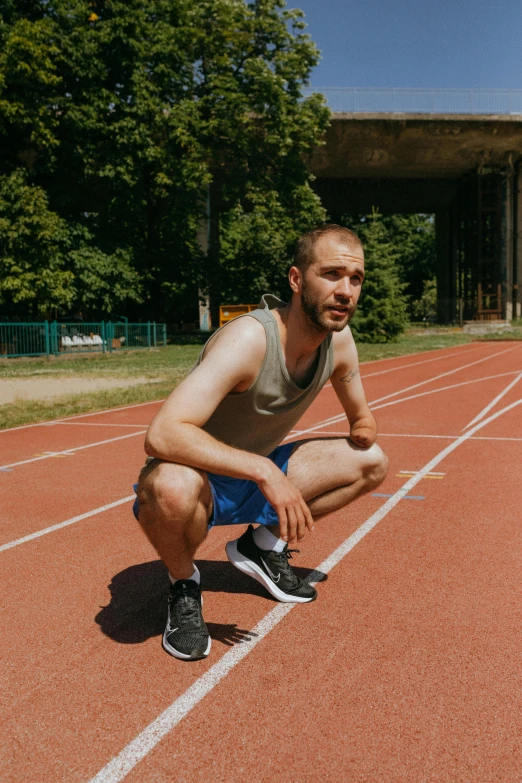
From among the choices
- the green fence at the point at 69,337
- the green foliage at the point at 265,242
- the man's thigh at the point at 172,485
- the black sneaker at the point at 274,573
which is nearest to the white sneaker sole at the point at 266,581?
the black sneaker at the point at 274,573

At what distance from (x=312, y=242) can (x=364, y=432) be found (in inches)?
41.2

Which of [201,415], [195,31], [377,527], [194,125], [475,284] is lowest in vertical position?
[377,527]

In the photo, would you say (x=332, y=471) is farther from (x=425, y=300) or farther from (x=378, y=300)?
(x=425, y=300)

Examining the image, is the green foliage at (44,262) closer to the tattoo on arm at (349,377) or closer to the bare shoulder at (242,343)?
the tattoo on arm at (349,377)

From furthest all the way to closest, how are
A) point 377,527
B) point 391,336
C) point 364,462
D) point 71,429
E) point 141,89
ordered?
point 391,336, point 141,89, point 71,429, point 377,527, point 364,462

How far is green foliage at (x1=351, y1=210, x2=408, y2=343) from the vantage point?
3123 cm

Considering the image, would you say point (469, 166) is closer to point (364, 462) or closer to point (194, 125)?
point (194, 125)

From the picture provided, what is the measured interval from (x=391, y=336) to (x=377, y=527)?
28394 mm

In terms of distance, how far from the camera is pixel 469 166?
39781 mm

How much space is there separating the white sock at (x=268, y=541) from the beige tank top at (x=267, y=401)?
0.46 meters

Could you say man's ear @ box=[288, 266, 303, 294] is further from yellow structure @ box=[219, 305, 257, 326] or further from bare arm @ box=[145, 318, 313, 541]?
yellow structure @ box=[219, 305, 257, 326]

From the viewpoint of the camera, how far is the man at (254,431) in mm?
2861

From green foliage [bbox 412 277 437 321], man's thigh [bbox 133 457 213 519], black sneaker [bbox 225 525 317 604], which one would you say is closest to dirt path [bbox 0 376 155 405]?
black sneaker [bbox 225 525 317 604]

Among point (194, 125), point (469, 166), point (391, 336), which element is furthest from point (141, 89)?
point (469, 166)
